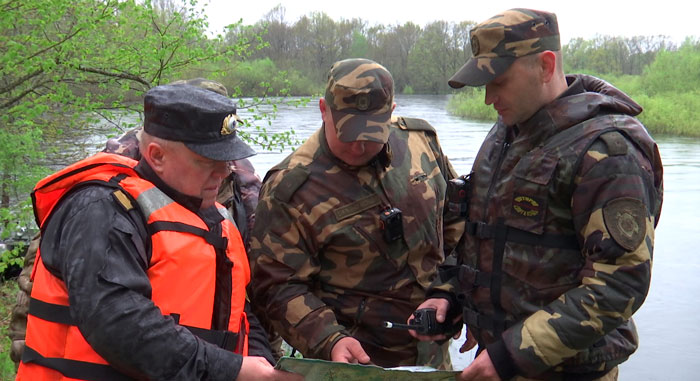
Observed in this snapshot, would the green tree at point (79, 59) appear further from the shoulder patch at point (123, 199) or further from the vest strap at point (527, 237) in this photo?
the vest strap at point (527, 237)

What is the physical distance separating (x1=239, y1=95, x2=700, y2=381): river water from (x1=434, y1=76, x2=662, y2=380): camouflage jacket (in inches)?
167

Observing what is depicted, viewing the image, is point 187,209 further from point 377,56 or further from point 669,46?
point 669,46

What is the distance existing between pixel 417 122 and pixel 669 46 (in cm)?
3908

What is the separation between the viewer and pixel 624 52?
126ft

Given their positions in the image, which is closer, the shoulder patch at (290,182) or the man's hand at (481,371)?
the man's hand at (481,371)

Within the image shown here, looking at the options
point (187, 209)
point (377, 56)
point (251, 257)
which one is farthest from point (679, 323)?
point (377, 56)

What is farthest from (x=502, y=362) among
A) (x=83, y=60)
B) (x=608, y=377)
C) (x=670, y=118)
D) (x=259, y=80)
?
(x=670, y=118)

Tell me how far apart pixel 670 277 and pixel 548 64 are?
32.1 feet

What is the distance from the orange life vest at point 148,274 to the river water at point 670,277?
4.85 meters

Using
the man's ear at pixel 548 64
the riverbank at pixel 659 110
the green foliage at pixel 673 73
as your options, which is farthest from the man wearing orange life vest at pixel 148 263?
the green foliage at pixel 673 73

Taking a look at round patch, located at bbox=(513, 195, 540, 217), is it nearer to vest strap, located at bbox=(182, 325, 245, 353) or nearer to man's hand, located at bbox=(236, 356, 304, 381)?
man's hand, located at bbox=(236, 356, 304, 381)

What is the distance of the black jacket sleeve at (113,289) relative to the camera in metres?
1.89

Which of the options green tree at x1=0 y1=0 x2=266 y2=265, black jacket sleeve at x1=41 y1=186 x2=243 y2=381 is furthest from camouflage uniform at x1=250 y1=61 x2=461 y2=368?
green tree at x1=0 y1=0 x2=266 y2=265

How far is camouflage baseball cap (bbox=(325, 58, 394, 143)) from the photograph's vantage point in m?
2.87
